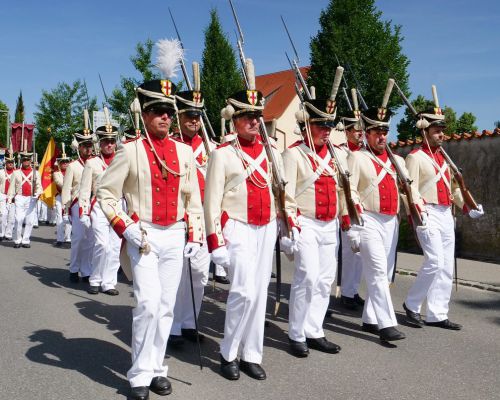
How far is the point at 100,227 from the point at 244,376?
4237 mm

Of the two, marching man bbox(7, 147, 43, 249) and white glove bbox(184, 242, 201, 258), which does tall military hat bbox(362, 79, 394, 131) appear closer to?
white glove bbox(184, 242, 201, 258)

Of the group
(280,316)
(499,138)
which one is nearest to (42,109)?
(499,138)

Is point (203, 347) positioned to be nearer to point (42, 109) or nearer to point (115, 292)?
point (115, 292)

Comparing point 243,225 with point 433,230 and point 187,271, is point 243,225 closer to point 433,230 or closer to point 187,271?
point 187,271

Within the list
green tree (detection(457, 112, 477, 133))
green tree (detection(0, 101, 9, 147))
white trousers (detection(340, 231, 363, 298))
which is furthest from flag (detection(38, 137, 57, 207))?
green tree (detection(0, 101, 9, 147))

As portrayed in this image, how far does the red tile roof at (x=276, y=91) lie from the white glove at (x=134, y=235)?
37347mm

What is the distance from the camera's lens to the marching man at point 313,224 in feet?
17.6

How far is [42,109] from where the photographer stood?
A: 40.7m

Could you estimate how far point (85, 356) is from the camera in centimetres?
524

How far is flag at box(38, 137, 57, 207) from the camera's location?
13.6 m

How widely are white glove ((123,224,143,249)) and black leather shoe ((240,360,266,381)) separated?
1368 mm

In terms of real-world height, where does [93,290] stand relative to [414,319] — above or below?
below

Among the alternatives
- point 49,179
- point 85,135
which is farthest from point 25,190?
point 85,135

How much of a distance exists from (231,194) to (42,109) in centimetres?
3879
